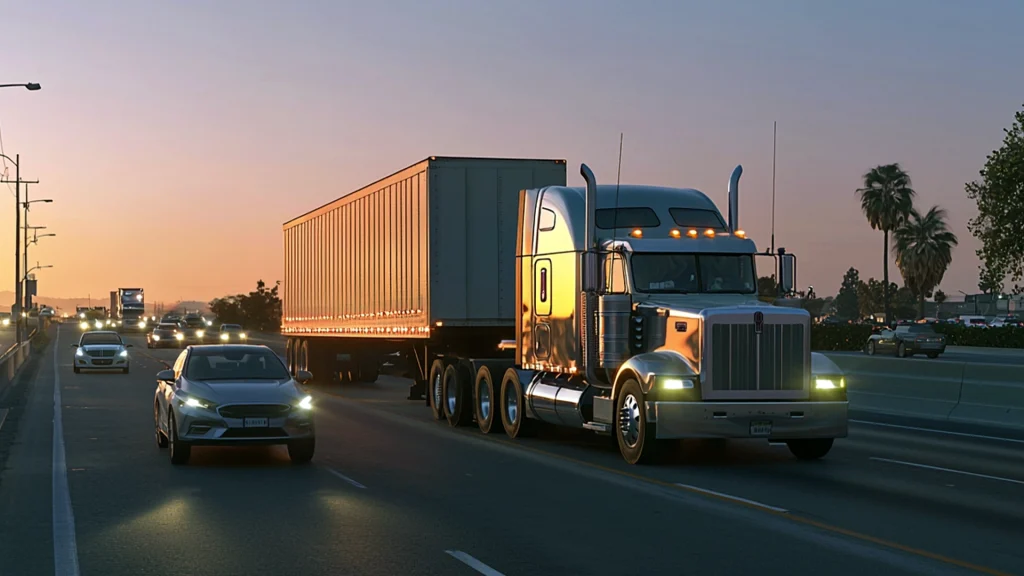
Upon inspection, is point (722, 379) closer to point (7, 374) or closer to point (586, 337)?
point (586, 337)

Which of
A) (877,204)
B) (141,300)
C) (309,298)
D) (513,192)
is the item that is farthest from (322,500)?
(141,300)

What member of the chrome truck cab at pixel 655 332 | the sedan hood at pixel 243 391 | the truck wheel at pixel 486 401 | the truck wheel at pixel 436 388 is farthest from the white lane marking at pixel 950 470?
the truck wheel at pixel 436 388

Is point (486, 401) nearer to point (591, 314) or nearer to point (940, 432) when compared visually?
point (591, 314)

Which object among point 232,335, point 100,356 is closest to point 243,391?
point 100,356

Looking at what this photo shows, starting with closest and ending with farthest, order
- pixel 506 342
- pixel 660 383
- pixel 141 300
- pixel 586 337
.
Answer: pixel 660 383
pixel 586 337
pixel 506 342
pixel 141 300

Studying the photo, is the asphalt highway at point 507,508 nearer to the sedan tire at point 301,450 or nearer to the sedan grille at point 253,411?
the sedan tire at point 301,450

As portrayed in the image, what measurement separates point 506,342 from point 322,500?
360 inches

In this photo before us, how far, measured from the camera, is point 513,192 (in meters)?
23.4

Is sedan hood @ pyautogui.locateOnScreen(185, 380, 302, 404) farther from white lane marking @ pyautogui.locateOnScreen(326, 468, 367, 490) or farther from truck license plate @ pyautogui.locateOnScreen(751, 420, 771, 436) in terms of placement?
truck license plate @ pyautogui.locateOnScreen(751, 420, 771, 436)

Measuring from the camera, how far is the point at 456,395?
22891mm

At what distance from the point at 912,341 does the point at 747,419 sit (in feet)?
153

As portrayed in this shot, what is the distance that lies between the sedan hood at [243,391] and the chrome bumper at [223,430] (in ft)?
0.76

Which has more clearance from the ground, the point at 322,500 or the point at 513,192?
the point at 513,192

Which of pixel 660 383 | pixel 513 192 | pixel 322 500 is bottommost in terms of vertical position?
pixel 322 500
